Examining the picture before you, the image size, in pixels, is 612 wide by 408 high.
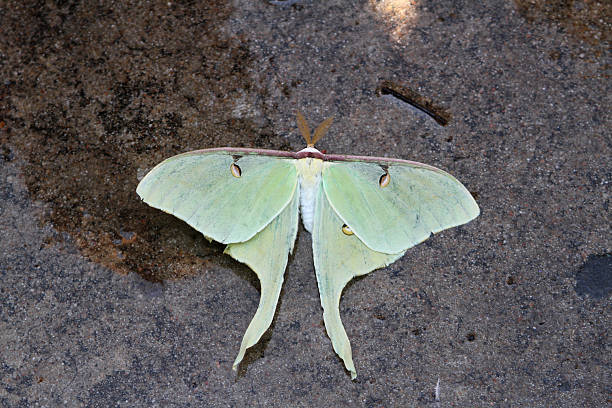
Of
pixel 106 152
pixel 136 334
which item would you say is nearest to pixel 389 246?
pixel 136 334

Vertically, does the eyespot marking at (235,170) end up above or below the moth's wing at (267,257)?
above

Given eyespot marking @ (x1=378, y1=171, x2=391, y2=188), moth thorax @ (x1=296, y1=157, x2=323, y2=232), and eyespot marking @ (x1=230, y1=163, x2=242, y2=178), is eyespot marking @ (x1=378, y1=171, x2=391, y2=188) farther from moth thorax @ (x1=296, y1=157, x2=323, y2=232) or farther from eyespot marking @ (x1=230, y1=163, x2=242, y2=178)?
eyespot marking @ (x1=230, y1=163, x2=242, y2=178)

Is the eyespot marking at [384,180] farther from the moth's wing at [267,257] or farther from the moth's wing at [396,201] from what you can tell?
the moth's wing at [267,257]

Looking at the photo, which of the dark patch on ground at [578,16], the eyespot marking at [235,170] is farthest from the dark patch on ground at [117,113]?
the dark patch on ground at [578,16]

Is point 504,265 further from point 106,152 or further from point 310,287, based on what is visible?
point 106,152

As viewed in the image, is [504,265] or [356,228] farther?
[504,265]

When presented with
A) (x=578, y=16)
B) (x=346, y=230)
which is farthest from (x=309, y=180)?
(x=578, y=16)

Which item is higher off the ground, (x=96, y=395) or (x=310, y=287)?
(x=310, y=287)
